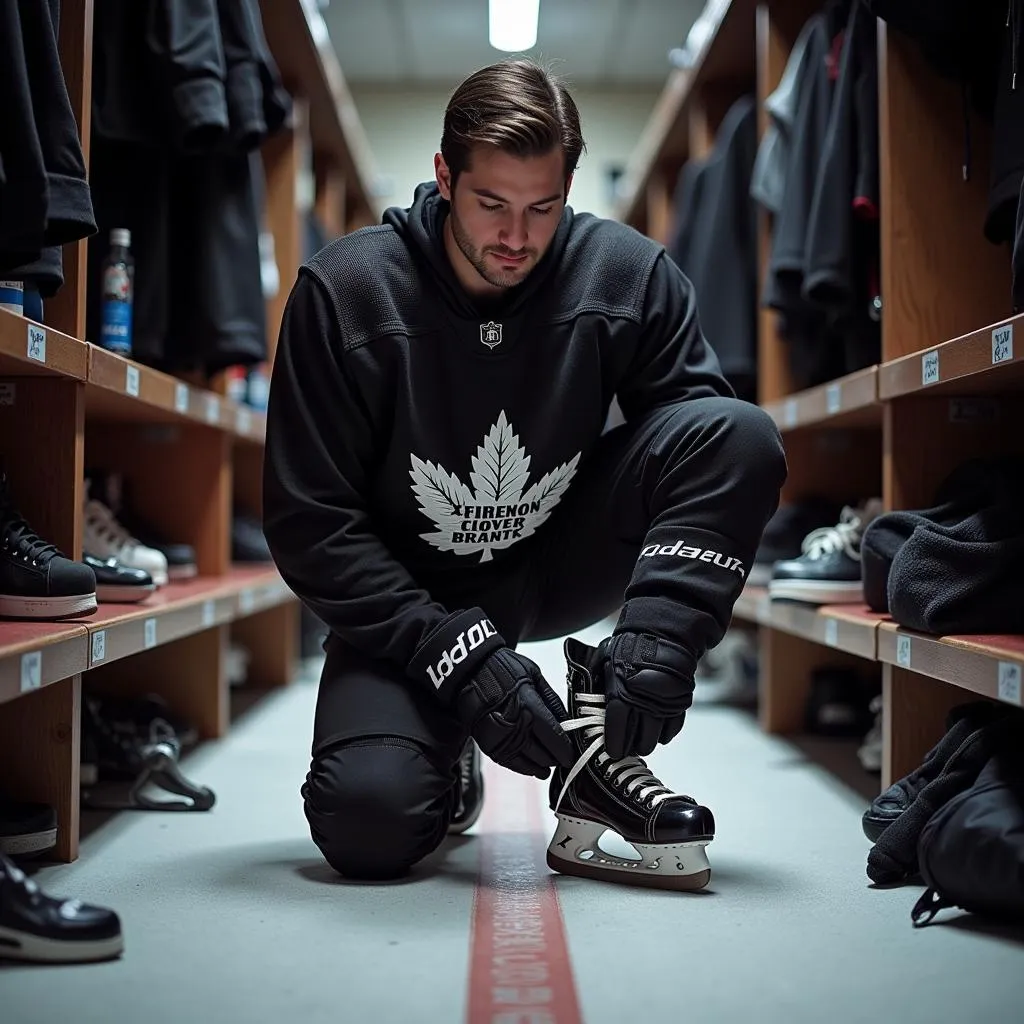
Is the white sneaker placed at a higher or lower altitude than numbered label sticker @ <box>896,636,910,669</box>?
Result: higher

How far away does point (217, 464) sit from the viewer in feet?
9.78

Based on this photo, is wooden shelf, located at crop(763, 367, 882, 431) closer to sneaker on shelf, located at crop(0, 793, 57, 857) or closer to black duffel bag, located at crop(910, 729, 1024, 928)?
black duffel bag, located at crop(910, 729, 1024, 928)

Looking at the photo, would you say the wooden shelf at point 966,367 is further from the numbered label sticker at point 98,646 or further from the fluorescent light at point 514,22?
the fluorescent light at point 514,22

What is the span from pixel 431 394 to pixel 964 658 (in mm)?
795

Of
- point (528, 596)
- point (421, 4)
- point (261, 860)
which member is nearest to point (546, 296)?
point (528, 596)

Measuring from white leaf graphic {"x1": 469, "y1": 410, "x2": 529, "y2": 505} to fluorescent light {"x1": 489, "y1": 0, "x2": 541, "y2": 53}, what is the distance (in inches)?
173

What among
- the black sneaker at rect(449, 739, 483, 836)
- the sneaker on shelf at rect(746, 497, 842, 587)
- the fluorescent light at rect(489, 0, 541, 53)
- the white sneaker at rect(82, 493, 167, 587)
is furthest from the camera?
the fluorescent light at rect(489, 0, 541, 53)

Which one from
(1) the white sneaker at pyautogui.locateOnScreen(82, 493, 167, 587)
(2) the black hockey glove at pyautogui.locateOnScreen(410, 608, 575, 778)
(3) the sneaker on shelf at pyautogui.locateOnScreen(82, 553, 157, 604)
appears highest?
(1) the white sneaker at pyautogui.locateOnScreen(82, 493, 167, 587)

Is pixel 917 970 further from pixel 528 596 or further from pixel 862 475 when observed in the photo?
pixel 862 475

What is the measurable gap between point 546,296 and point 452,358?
0.17m

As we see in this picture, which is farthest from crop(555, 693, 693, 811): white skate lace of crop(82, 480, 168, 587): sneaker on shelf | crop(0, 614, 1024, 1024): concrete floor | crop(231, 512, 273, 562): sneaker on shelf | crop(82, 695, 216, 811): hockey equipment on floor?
crop(231, 512, 273, 562): sneaker on shelf

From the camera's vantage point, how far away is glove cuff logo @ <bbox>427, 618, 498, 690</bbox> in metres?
1.56

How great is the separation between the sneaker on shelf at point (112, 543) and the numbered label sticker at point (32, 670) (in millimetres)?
990

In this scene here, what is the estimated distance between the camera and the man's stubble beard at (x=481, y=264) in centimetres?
167
